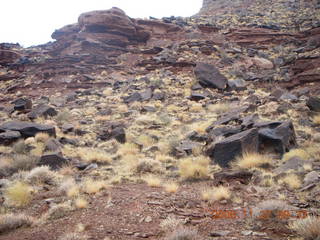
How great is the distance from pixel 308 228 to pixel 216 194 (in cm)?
267

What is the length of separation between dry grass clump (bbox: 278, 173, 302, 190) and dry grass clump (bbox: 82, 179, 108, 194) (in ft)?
16.0

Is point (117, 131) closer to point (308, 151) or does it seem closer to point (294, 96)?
point (308, 151)

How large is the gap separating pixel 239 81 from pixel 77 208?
1983 centimetres

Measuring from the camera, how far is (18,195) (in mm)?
7645

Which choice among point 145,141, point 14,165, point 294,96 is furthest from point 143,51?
point 14,165

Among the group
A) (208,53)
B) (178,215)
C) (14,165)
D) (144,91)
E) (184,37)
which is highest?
(184,37)

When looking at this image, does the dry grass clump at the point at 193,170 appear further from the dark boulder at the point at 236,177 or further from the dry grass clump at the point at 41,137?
the dry grass clump at the point at 41,137

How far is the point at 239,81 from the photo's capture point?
24.1 meters

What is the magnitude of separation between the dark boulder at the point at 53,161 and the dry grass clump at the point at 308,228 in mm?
7792

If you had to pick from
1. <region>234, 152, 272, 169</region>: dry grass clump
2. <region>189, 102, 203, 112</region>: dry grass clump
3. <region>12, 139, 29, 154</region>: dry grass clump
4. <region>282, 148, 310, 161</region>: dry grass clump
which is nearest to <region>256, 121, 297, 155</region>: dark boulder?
<region>282, 148, 310, 161</region>: dry grass clump

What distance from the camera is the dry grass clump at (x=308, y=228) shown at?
4512 millimetres

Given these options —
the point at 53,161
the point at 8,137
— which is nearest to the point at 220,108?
the point at 53,161

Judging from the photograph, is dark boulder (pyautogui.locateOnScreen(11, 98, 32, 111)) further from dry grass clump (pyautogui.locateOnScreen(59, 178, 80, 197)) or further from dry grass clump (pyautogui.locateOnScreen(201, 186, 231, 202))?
dry grass clump (pyautogui.locateOnScreen(201, 186, 231, 202))

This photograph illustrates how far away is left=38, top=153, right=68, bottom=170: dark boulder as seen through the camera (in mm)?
10050
